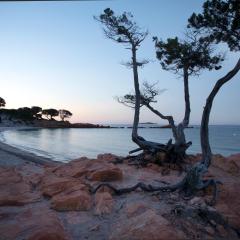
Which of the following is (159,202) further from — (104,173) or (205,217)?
(104,173)

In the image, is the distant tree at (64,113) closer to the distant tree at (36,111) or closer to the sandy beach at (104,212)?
the distant tree at (36,111)

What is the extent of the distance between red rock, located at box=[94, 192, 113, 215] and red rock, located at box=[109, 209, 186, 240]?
2.47 ft

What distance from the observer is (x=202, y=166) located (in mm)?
7516

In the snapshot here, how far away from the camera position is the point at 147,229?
4914mm

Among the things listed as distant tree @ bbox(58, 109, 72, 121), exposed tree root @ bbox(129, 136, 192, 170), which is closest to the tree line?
distant tree @ bbox(58, 109, 72, 121)

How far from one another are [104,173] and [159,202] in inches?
98.2

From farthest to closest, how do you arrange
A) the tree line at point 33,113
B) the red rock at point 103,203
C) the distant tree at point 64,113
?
the distant tree at point 64,113 < the tree line at point 33,113 < the red rock at point 103,203

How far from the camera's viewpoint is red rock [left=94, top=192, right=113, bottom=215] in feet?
20.3

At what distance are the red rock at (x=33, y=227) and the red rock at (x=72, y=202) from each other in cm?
41

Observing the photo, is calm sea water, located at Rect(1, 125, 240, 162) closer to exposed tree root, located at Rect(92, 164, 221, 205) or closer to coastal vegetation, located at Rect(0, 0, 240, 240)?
coastal vegetation, located at Rect(0, 0, 240, 240)

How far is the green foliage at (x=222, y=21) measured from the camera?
8.89 meters

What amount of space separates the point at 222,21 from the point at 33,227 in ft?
25.0

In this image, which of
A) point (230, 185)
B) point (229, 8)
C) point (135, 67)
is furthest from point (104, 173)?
point (135, 67)

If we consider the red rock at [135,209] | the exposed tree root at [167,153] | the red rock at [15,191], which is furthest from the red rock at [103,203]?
the exposed tree root at [167,153]
